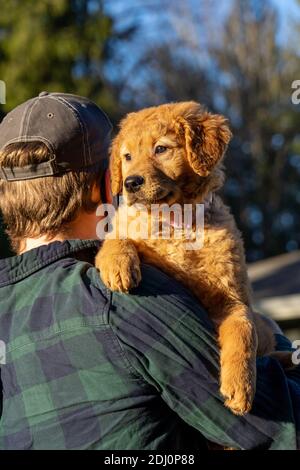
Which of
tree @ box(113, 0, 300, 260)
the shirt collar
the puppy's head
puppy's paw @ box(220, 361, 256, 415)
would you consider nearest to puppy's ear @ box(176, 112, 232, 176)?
the puppy's head

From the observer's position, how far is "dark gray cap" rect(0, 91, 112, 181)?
312 cm

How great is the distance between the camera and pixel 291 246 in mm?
29109

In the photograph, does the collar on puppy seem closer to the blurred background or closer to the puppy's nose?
the puppy's nose

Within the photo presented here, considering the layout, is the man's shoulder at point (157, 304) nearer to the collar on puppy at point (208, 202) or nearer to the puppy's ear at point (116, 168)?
the collar on puppy at point (208, 202)

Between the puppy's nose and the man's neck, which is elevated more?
the puppy's nose

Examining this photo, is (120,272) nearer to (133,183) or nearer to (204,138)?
→ (133,183)

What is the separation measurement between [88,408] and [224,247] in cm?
102

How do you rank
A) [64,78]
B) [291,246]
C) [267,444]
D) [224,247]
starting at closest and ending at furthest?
[267,444] → [224,247] → [64,78] → [291,246]

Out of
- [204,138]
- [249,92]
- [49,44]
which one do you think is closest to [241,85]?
[249,92]

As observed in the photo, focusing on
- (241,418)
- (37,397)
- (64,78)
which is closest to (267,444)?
(241,418)

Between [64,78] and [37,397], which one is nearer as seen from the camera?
[37,397]

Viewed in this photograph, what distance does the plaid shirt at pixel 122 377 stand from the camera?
8.79ft

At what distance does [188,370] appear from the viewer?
8.75ft

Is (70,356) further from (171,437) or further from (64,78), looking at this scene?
(64,78)
